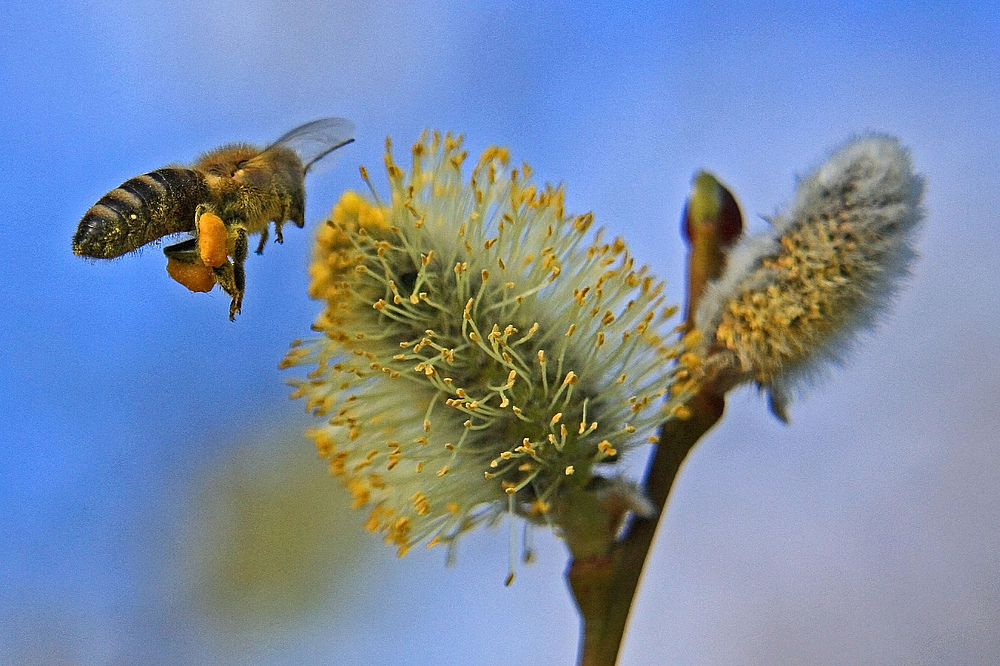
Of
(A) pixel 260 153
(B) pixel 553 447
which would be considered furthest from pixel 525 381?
(A) pixel 260 153

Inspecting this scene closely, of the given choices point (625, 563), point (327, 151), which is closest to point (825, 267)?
point (625, 563)

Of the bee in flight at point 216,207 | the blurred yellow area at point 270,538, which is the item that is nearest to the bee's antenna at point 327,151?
the bee in flight at point 216,207

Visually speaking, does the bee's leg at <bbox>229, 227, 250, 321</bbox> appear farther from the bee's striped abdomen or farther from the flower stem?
the flower stem

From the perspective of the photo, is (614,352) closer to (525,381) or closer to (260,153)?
(525,381)

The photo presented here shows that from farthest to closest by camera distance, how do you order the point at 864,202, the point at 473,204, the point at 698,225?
1. the point at 473,204
2. the point at 698,225
3. the point at 864,202

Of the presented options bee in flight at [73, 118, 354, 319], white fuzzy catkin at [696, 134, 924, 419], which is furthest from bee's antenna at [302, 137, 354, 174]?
white fuzzy catkin at [696, 134, 924, 419]

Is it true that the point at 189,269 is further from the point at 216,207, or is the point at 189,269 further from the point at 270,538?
the point at 270,538

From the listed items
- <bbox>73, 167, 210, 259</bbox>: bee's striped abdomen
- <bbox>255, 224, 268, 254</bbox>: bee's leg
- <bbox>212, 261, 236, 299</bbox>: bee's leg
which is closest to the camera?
<bbox>73, 167, 210, 259</bbox>: bee's striped abdomen
